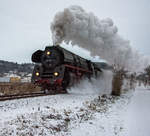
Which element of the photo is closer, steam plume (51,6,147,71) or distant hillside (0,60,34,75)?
steam plume (51,6,147,71)

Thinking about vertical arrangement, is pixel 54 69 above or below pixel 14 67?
below

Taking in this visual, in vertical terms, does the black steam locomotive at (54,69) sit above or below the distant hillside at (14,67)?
below

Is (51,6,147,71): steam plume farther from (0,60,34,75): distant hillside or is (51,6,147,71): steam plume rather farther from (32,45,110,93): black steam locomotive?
(0,60,34,75): distant hillside

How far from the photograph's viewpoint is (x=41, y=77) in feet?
41.3

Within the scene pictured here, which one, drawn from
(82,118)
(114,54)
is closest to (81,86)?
(114,54)

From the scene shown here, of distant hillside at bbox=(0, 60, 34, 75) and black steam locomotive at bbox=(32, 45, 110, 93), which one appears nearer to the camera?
black steam locomotive at bbox=(32, 45, 110, 93)

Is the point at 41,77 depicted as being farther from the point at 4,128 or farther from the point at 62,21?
the point at 4,128

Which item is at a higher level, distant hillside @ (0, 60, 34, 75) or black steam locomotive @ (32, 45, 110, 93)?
distant hillside @ (0, 60, 34, 75)

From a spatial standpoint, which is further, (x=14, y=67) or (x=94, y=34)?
(x=14, y=67)

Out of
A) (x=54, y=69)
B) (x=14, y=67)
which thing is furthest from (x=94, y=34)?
(x=14, y=67)

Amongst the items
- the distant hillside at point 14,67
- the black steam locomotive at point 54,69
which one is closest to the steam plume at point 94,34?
the black steam locomotive at point 54,69

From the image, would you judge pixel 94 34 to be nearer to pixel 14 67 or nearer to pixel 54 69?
pixel 54 69

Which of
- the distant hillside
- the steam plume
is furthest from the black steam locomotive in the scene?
the distant hillside

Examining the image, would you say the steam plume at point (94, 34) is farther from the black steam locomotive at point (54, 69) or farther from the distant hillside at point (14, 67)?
the distant hillside at point (14, 67)
